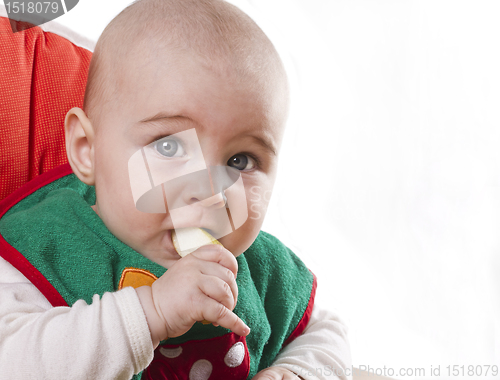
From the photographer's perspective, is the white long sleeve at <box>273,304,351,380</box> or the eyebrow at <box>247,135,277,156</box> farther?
the white long sleeve at <box>273,304,351,380</box>

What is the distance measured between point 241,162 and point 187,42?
0.16 metres

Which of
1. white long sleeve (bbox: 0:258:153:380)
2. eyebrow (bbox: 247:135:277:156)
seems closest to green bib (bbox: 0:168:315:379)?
white long sleeve (bbox: 0:258:153:380)

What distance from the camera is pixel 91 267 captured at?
2.05 ft

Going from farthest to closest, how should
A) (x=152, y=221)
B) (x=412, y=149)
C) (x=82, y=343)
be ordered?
(x=412, y=149), (x=152, y=221), (x=82, y=343)

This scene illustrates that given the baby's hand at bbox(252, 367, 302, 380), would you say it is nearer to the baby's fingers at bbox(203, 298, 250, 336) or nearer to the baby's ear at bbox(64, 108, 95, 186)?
the baby's fingers at bbox(203, 298, 250, 336)

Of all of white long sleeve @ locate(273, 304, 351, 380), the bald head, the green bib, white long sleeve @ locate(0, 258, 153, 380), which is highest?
the bald head

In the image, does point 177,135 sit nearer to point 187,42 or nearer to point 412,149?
point 187,42

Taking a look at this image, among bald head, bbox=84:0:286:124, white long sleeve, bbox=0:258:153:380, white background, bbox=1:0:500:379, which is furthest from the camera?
white background, bbox=1:0:500:379

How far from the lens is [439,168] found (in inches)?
34.7

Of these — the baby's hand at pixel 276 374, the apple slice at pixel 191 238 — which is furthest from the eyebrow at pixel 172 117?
the baby's hand at pixel 276 374

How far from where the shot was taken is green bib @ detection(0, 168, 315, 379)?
614 mm

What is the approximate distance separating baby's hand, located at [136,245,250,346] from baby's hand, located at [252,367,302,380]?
196 millimetres

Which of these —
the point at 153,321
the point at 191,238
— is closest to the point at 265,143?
the point at 191,238

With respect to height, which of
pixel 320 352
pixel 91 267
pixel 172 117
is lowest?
pixel 320 352
